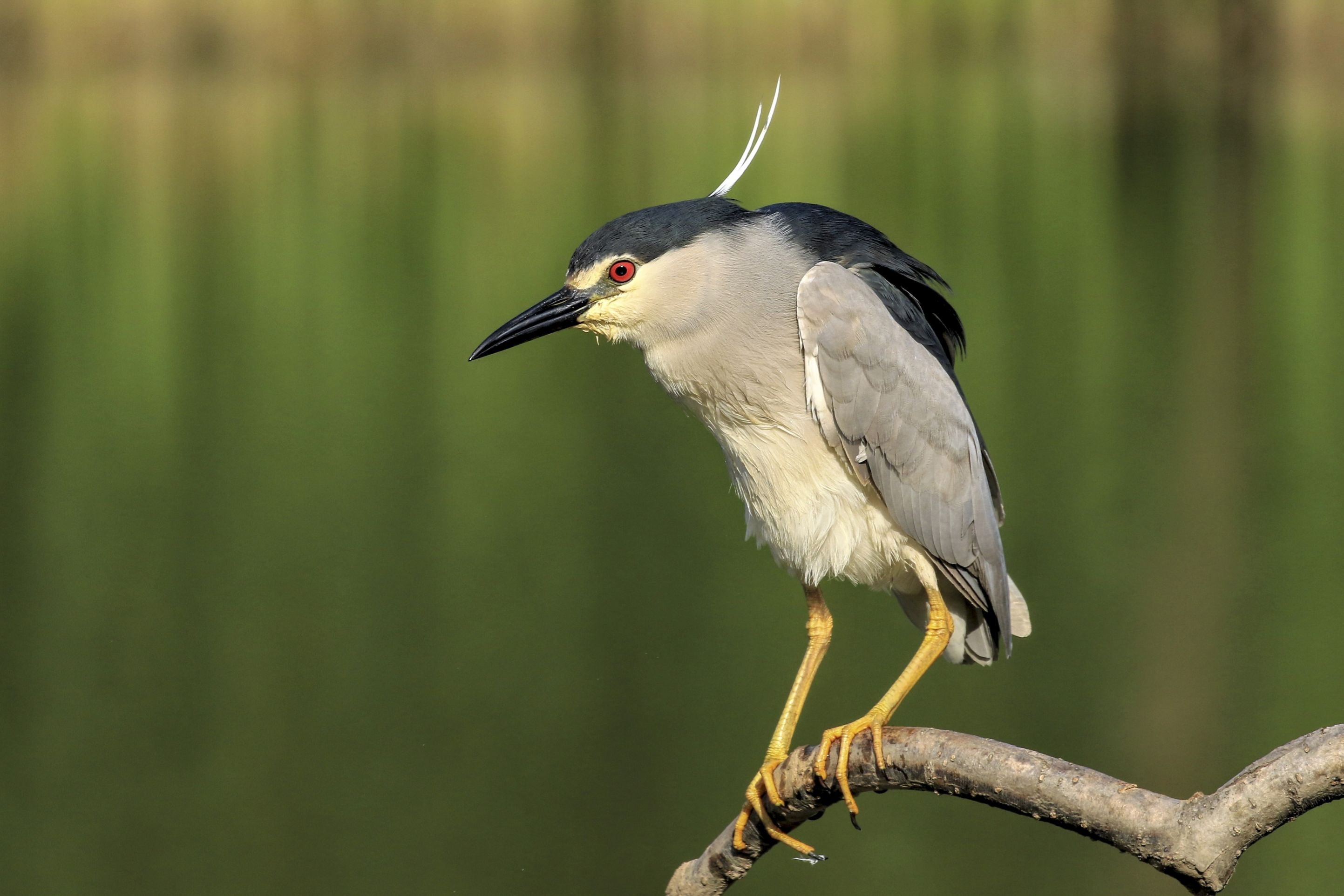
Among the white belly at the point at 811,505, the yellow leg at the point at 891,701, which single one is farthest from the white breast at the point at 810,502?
the yellow leg at the point at 891,701

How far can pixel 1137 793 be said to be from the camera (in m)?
2.53

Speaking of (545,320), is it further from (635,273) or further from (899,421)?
(899,421)

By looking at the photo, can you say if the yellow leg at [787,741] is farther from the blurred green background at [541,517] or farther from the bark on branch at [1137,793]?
the blurred green background at [541,517]

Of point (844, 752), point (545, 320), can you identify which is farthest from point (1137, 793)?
point (545, 320)

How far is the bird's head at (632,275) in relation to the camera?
338cm

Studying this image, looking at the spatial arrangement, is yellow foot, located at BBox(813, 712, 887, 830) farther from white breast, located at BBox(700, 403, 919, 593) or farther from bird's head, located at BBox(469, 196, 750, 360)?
bird's head, located at BBox(469, 196, 750, 360)

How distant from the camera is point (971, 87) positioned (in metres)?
26.1

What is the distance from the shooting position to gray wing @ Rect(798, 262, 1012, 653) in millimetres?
3436

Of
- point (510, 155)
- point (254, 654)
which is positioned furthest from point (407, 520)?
point (510, 155)

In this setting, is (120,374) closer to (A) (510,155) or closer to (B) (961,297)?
(B) (961,297)

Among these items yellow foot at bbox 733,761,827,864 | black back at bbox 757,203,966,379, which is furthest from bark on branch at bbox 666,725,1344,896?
black back at bbox 757,203,966,379

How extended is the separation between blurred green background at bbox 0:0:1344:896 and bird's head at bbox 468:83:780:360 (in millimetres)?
3631

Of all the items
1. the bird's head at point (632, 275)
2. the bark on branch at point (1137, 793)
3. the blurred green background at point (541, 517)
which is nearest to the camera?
the bark on branch at point (1137, 793)

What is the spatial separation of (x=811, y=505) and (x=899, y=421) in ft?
0.91
